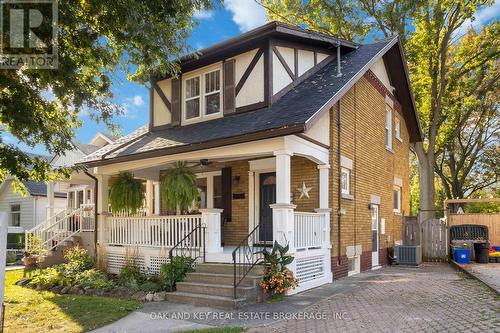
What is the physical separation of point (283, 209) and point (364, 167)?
5.47 metres

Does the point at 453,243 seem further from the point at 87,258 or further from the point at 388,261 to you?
the point at 87,258

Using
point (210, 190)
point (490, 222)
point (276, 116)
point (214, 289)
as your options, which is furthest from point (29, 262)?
point (490, 222)

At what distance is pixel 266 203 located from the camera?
1271 centimetres

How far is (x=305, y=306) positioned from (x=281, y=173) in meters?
2.81

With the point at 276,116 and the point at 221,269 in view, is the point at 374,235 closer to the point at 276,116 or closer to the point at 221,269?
the point at 276,116

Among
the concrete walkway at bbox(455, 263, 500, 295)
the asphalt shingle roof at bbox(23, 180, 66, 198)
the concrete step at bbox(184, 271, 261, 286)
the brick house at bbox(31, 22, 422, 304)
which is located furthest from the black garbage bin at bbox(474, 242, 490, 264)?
the asphalt shingle roof at bbox(23, 180, 66, 198)

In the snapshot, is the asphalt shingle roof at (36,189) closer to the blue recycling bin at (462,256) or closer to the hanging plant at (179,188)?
the hanging plant at (179,188)

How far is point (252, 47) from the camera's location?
477 inches

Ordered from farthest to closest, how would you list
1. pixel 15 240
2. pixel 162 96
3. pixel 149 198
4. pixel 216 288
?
pixel 15 240, pixel 149 198, pixel 162 96, pixel 216 288

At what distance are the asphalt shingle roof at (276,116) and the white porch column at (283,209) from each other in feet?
2.67

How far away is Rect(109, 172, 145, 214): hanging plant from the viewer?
→ 12336 millimetres

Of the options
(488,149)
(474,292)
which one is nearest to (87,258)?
(474,292)

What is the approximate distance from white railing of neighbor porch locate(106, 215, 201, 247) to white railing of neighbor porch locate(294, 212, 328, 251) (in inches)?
99.1

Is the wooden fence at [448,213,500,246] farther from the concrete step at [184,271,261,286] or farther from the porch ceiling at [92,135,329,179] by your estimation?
the concrete step at [184,271,261,286]
